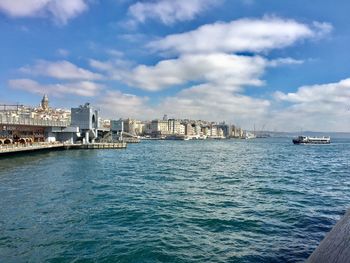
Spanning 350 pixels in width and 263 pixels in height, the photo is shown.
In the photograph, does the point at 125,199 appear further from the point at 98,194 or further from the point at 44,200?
the point at 44,200

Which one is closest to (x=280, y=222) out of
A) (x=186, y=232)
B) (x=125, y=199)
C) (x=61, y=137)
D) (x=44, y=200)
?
(x=186, y=232)

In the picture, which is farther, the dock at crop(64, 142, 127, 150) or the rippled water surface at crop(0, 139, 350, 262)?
the dock at crop(64, 142, 127, 150)

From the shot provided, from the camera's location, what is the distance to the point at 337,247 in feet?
11.4

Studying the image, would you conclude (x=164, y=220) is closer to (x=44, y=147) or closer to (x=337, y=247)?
(x=337, y=247)

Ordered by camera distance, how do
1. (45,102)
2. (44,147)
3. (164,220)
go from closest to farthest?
(164,220) < (44,147) < (45,102)

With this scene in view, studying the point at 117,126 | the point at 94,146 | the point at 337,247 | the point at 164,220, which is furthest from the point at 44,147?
the point at 117,126

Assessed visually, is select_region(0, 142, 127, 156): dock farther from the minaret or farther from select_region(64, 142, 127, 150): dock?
the minaret

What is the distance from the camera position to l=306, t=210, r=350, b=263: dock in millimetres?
3283

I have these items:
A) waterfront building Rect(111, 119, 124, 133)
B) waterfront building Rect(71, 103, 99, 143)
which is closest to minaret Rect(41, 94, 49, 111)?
waterfront building Rect(111, 119, 124, 133)

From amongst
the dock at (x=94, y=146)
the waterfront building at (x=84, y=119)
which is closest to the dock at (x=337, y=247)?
the dock at (x=94, y=146)

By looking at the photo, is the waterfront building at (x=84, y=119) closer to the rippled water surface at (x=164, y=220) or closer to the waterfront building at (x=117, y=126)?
the waterfront building at (x=117, y=126)

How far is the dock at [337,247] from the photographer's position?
328 centimetres

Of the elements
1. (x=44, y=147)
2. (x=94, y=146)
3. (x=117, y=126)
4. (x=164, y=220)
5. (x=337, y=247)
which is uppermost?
(x=117, y=126)

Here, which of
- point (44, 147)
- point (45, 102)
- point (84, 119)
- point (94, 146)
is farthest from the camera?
point (45, 102)
